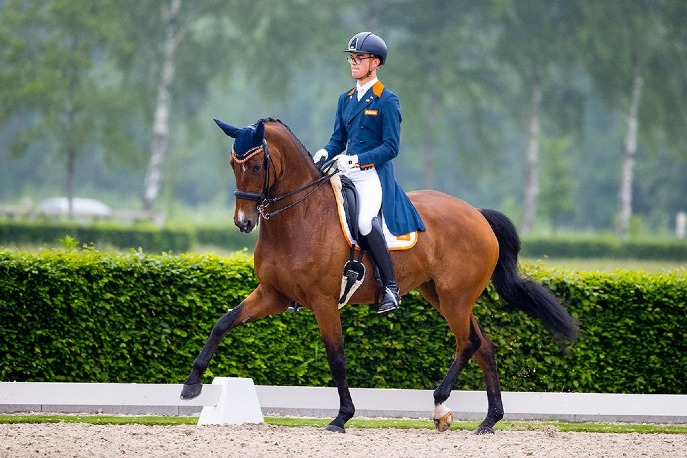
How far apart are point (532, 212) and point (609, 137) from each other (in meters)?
19.0

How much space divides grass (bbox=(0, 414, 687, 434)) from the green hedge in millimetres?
552

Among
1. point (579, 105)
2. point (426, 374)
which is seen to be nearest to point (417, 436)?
point (426, 374)

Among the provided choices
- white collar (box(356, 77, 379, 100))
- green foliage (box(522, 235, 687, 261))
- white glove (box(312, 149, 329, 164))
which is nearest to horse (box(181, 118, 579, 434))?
white glove (box(312, 149, 329, 164))

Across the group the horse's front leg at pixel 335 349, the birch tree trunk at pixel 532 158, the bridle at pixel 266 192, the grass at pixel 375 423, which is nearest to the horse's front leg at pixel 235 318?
the horse's front leg at pixel 335 349

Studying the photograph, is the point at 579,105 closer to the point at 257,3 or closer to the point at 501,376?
the point at 257,3

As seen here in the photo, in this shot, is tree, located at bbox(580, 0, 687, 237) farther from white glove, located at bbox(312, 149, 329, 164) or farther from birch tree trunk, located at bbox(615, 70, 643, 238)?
white glove, located at bbox(312, 149, 329, 164)

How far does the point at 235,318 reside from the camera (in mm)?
7449

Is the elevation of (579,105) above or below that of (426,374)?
above

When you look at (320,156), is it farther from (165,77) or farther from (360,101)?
(165,77)

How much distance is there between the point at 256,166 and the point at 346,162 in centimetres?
75

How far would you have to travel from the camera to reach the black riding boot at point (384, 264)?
7.62m

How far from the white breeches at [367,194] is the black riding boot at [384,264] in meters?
0.06

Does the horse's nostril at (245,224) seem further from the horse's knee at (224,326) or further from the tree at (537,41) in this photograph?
the tree at (537,41)

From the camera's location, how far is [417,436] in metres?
7.67
